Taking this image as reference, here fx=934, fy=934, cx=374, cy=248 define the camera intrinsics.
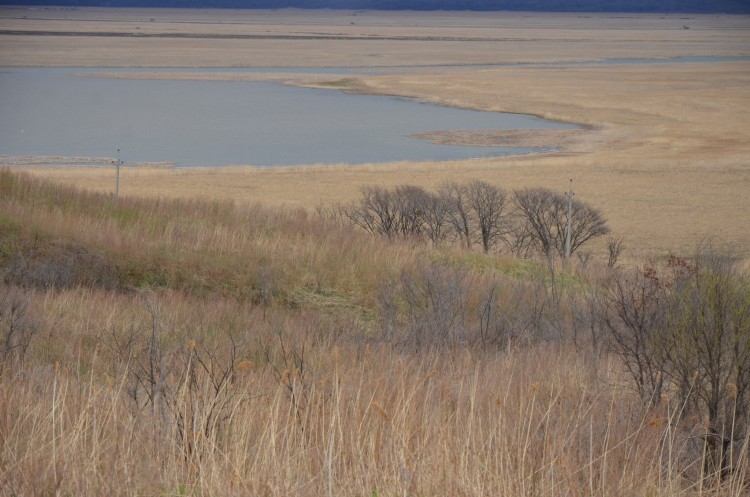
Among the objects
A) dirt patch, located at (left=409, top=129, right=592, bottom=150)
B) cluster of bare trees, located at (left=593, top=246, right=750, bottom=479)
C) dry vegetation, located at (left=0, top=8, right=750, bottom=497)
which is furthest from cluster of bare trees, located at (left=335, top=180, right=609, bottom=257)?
dirt patch, located at (left=409, top=129, right=592, bottom=150)

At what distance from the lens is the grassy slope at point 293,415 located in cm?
405

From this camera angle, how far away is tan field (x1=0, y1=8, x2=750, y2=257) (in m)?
43.2

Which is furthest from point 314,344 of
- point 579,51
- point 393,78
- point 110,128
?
point 579,51

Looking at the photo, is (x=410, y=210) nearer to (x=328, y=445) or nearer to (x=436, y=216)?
(x=436, y=216)

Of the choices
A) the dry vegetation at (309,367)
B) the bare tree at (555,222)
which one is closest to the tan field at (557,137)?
the bare tree at (555,222)

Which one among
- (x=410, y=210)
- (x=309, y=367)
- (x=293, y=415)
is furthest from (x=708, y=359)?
(x=410, y=210)

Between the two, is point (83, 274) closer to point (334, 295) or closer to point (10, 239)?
point (10, 239)

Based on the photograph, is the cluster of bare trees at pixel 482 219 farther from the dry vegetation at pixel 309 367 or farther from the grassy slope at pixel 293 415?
the grassy slope at pixel 293 415

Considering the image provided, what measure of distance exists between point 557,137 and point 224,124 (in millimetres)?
25520

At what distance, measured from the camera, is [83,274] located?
12.0 meters

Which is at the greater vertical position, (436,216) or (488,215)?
(436,216)

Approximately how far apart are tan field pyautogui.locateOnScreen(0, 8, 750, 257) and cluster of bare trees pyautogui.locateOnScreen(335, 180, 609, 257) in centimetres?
266

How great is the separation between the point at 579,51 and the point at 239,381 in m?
181

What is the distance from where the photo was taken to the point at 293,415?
192 inches
